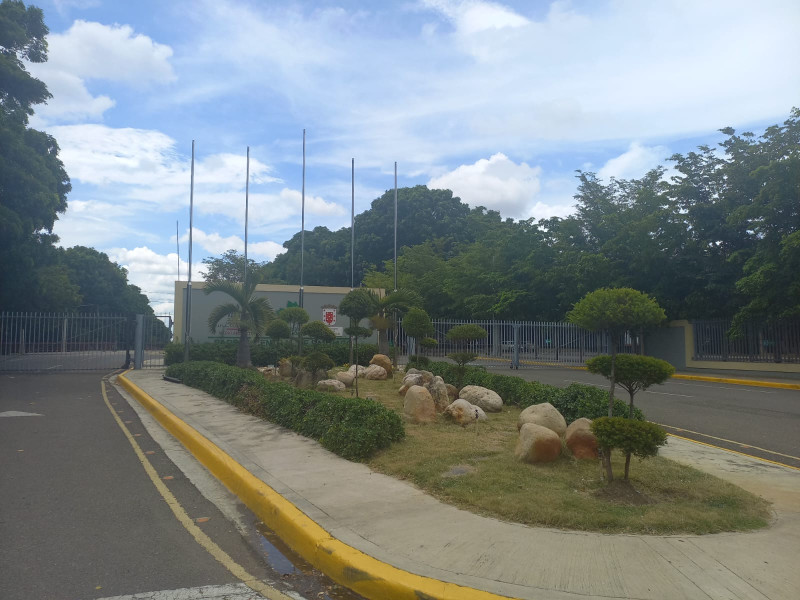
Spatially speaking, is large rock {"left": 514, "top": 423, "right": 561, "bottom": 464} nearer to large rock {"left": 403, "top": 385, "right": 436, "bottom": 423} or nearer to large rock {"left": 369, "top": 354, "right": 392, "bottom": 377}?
large rock {"left": 403, "top": 385, "right": 436, "bottom": 423}

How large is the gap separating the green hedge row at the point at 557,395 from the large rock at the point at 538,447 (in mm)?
1509

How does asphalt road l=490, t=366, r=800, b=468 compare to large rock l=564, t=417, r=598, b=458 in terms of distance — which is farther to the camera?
asphalt road l=490, t=366, r=800, b=468

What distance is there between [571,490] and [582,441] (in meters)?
1.36

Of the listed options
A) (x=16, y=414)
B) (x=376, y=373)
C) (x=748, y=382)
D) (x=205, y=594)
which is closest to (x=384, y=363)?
(x=376, y=373)

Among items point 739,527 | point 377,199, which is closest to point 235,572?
point 739,527

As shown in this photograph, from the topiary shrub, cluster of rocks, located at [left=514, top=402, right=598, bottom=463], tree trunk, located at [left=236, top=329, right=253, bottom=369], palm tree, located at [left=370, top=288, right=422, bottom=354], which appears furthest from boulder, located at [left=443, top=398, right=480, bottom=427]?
tree trunk, located at [left=236, top=329, right=253, bottom=369]

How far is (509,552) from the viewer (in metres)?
4.46

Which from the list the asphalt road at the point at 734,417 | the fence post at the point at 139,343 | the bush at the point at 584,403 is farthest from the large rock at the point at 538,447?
the fence post at the point at 139,343

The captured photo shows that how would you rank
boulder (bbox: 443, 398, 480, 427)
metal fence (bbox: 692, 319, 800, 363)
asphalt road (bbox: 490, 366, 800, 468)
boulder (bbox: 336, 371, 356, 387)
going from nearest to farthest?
asphalt road (bbox: 490, 366, 800, 468) < boulder (bbox: 443, 398, 480, 427) < boulder (bbox: 336, 371, 356, 387) < metal fence (bbox: 692, 319, 800, 363)

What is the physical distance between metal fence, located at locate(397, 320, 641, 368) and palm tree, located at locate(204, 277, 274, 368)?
1077cm

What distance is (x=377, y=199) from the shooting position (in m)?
60.6

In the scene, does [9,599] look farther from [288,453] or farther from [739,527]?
[739,527]

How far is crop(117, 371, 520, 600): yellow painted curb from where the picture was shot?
12.8 feet

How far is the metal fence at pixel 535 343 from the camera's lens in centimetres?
2930
